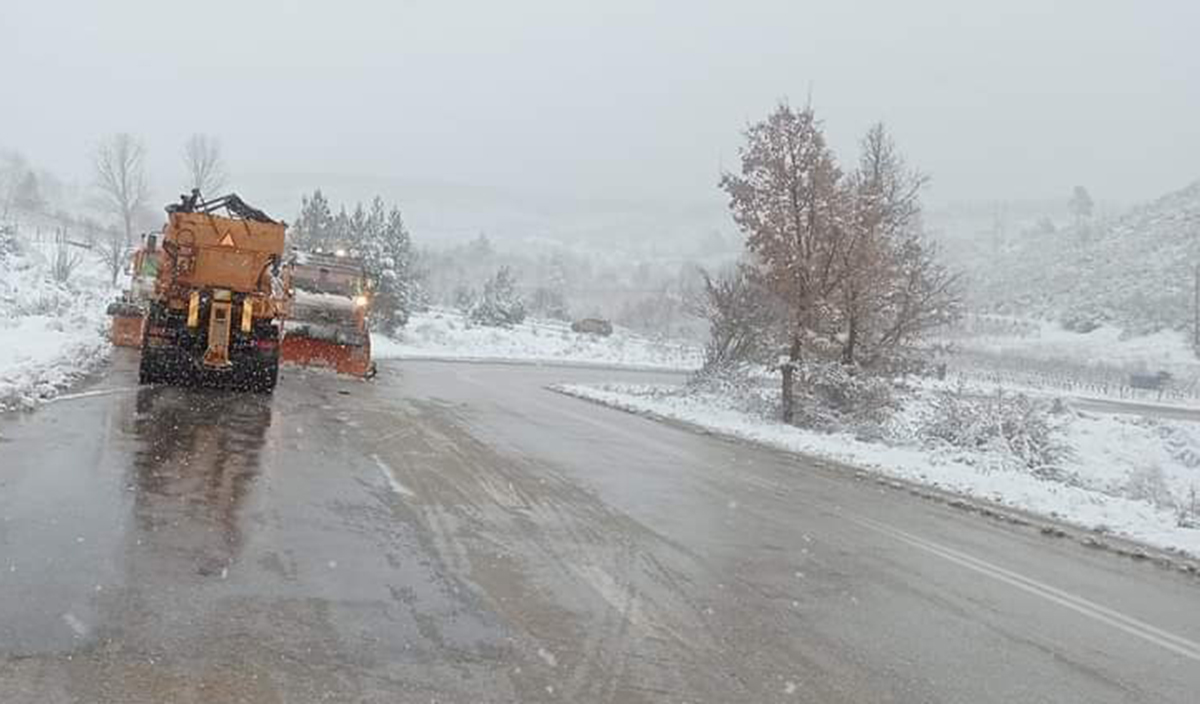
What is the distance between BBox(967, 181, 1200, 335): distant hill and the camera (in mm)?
101125

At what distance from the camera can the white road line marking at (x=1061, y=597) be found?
667cm

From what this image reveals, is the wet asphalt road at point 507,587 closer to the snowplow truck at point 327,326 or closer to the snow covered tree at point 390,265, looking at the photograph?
the snowplow truck at point 327,326

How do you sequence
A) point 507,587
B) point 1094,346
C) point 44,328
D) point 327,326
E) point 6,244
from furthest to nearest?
point 1094,346
point 6,244
point 44,328
point 327,326
point 507,587

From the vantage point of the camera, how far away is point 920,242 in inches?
957

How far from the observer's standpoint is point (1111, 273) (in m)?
121

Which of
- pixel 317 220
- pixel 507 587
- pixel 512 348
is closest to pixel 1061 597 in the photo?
pixel 507 587

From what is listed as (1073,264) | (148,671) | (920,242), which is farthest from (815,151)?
(1073,264)

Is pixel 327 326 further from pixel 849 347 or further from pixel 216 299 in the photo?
pixel 849 347

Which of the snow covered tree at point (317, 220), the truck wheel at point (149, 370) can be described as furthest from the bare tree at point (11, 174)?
the truck wheel at point (149, 370)

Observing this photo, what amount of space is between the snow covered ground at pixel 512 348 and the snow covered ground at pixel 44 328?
11.6m

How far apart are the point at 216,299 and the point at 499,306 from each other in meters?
58.5

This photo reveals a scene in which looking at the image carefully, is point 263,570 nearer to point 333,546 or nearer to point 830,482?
point 333,546

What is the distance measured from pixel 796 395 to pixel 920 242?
5.35 metres

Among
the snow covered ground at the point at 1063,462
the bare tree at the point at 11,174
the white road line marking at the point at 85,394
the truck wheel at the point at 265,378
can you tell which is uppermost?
the bare tree at the point at 11,174
